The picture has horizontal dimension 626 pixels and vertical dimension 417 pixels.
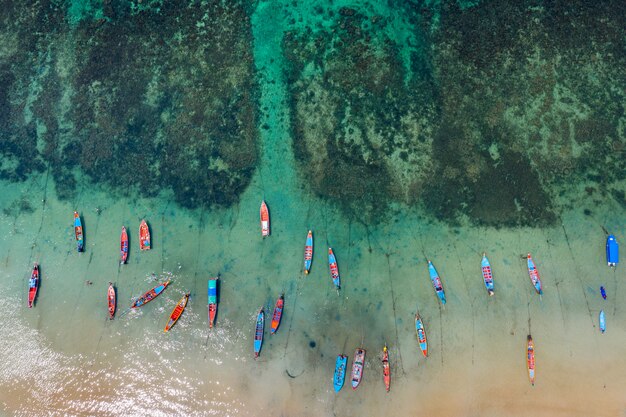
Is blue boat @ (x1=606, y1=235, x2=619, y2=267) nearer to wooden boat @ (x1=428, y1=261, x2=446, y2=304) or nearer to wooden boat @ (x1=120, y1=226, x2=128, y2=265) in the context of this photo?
wooden boat @ (x1=428, y1=261, x2=446, y2=304)

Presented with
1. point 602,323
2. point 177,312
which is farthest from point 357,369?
point 602,323

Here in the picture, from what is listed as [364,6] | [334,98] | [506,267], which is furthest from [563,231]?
[364,6]

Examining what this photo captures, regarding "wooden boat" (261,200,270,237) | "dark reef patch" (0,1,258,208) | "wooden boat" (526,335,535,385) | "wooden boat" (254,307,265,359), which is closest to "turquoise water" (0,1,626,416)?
"dark reef patch" (0,1,258,208)

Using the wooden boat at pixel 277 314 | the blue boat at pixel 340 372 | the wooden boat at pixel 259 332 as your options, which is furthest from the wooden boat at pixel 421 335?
the wooden boat at pixel 259 332

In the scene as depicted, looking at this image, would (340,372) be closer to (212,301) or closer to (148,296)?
(212,301)

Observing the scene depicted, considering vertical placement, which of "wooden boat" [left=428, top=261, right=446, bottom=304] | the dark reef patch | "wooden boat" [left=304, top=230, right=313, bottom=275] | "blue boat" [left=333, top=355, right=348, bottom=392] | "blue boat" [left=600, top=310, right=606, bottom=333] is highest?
the dark reef patch

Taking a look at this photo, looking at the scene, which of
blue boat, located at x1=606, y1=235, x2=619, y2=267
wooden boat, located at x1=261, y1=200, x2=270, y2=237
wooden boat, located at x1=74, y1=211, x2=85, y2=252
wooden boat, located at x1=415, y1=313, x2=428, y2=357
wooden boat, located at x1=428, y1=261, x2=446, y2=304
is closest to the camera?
wooden boat, located at x1=415, y1=313, x2=428, y2=357
